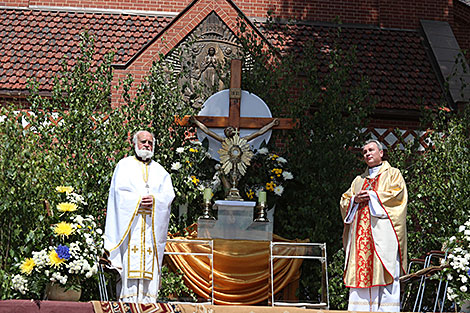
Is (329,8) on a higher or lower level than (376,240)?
higher

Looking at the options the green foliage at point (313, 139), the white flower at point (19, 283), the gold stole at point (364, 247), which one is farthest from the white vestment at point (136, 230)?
the green foliage at point (313, 139)

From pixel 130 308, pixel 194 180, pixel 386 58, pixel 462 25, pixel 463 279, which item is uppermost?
pixel 462 25

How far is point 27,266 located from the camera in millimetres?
5984

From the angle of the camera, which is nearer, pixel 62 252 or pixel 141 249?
pixel 62 252

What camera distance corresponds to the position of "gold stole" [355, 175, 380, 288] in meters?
6.86

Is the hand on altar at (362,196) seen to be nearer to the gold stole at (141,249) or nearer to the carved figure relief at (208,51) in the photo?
the gold stole at (141,249)

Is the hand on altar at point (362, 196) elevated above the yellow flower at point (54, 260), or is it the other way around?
the hand on altar at point (362, 196)

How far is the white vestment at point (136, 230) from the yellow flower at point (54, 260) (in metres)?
0.78

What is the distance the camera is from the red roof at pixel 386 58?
12.5m

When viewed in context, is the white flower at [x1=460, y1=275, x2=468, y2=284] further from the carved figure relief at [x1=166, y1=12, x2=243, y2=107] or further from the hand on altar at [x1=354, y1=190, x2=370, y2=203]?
the carved figure relief at [x1=166, y1=12, x2=243, y2=107]

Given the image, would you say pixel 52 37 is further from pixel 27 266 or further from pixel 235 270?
pixel 27 266

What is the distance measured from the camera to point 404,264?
6922 millimetres

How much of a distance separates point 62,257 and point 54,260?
3.0 inches

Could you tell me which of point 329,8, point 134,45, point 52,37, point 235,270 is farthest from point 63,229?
point 329,8
